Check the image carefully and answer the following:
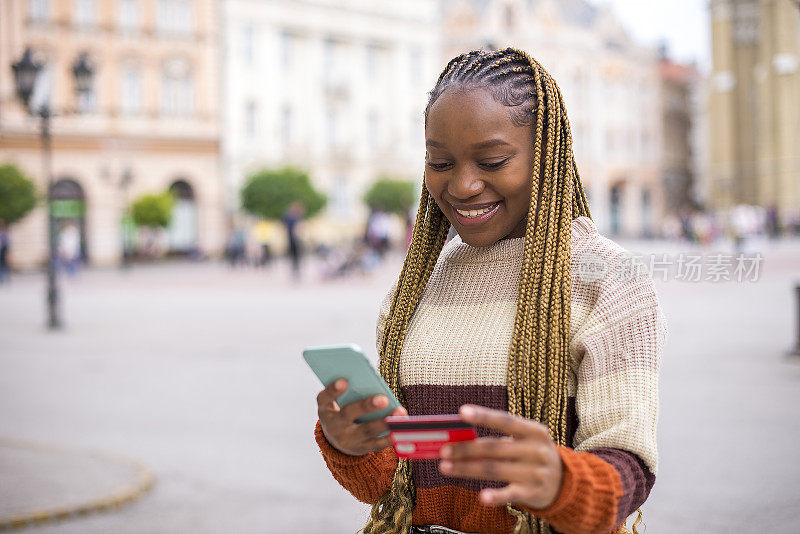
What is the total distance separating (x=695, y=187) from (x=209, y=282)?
49.7m

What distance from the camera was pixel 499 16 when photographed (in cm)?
5162

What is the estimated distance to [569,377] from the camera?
1.66 meters

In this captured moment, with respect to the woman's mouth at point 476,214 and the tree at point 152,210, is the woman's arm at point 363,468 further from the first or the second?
the tree at point 152,210

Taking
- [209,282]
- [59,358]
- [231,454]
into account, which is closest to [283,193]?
[209,282]

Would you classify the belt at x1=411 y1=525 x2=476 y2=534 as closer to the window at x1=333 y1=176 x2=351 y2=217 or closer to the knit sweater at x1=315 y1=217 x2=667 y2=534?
the knit sweater at x1=315 y1=217 x2=667 y2=534

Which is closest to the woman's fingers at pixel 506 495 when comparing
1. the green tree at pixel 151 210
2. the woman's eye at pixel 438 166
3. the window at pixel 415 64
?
the woman's eye at pixel 438 166

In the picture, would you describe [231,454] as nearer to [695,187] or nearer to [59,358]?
[59,358]

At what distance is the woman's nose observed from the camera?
1.69 meters

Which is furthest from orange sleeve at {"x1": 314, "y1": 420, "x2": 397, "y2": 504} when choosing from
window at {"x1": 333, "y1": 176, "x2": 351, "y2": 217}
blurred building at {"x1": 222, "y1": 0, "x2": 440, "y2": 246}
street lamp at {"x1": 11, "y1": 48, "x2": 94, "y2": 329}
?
window at {"x1": 333, "y1": 176, "x2": 351, "y2": 217}

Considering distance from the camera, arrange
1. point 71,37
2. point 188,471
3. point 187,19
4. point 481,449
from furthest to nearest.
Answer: point 187,19 → point 71,37 → point 188,471 → point 481,449

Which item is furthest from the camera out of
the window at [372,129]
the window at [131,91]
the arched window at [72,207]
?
the window at [372,129]

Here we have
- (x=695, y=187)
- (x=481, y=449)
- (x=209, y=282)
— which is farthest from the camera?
(x=695, y=187)

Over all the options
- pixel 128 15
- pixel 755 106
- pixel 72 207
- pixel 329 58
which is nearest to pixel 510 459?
pixel 72 207

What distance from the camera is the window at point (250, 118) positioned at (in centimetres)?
4434
